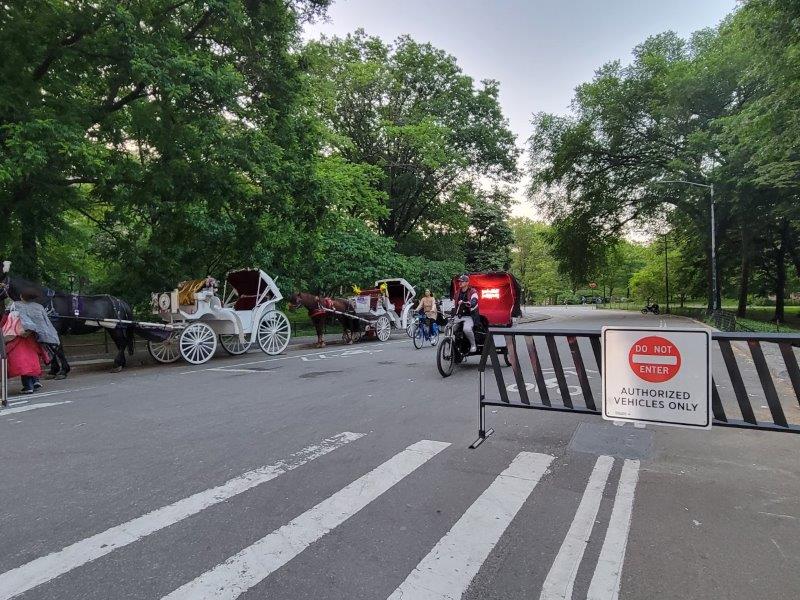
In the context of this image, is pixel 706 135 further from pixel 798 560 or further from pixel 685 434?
pixel 798 560

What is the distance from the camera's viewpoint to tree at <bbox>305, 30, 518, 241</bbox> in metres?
30.5

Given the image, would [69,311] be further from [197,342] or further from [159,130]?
[159,130]

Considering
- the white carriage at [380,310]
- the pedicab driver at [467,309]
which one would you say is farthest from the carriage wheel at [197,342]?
the white carriage at [380,310]

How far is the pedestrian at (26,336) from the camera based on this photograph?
28.0 ft

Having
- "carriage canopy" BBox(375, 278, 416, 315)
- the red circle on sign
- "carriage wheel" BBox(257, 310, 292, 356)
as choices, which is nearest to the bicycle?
"carriage wheel" BBox(257, 310, 292, 356)

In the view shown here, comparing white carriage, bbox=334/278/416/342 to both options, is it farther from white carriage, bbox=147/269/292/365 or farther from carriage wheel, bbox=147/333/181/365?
carriage wheel, bbox=147/333/181/365

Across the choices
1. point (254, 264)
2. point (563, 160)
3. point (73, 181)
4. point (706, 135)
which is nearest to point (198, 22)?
point (73, 181)

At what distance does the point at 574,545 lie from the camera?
315 centimetres

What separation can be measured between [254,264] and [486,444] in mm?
12506

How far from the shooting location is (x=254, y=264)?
52.9ft

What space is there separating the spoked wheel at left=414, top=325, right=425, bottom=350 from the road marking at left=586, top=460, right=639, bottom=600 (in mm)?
11472

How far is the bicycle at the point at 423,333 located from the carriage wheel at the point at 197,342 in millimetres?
6108

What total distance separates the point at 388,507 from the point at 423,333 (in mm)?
12547

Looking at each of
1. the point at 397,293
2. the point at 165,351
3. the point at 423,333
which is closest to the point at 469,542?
the point at 165,351
